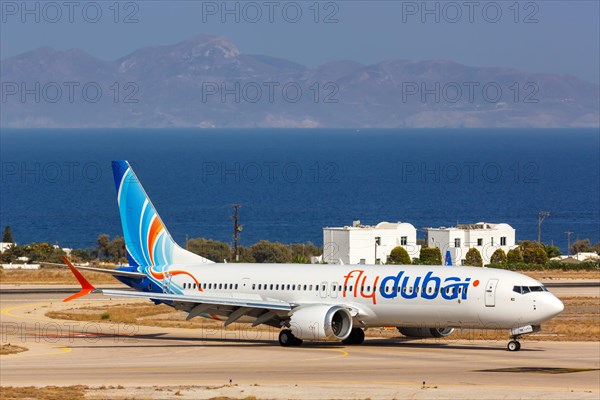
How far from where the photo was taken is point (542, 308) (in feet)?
177

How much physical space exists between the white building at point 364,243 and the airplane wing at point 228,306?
72.8 metres

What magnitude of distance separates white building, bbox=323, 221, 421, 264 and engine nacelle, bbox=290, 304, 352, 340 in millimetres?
74866

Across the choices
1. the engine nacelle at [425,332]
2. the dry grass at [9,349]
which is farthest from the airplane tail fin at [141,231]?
the engine nacelle at [425,332]

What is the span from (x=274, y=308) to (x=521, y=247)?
9132cm

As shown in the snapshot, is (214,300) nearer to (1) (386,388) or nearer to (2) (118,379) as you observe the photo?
(2) (118,379)

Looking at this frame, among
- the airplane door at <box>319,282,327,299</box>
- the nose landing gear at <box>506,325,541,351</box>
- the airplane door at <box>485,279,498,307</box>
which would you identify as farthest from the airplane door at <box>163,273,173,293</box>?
the nose landing gear at <box>506,325,541,351</box>

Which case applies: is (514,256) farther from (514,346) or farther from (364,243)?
(514,346)

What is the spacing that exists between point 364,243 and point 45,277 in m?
39.1

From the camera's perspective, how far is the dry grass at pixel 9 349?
5582cm

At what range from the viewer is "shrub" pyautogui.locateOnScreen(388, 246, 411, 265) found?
5103 inches

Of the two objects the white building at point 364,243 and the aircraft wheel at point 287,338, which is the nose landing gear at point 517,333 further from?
the white building at point 364,243

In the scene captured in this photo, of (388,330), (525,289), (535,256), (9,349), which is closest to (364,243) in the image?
(535,256)

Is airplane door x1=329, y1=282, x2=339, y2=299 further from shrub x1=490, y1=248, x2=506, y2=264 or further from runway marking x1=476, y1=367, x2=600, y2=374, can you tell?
shrub x1=490, y1=248, x2=506, y2=264

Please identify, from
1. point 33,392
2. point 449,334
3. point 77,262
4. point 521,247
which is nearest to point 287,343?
point 449,334
